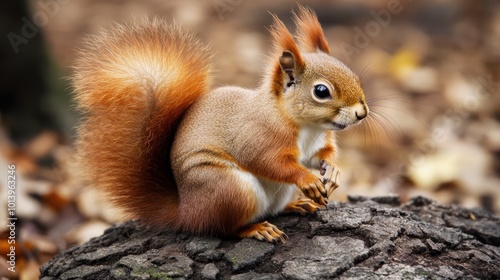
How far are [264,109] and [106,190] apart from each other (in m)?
0.56

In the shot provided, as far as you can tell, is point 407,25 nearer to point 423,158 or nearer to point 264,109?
point 423,158

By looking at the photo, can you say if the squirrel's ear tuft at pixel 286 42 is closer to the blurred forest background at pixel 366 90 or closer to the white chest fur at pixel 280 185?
the white chest fur at pixel 280 185

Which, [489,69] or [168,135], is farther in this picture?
[489,69]

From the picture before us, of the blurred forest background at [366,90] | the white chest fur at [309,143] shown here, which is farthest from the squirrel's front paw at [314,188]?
the blurred forest background at [366,90]

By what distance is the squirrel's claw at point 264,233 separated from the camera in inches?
74.4

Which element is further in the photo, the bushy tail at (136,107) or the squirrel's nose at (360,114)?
the bushy tail at (136,107)

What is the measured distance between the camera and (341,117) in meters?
1.85

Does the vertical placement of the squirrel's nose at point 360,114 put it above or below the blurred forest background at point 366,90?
below

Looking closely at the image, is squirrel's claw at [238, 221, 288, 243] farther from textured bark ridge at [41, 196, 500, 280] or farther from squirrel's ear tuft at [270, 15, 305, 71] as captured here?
squirrel's ear tuft at [270, 15, 305, 71]

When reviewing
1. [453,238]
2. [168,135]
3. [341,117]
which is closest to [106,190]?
[168,135]

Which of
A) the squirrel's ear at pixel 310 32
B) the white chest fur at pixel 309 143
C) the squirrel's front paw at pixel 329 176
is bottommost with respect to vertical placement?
the squirrel's front paw at pixel 329 176

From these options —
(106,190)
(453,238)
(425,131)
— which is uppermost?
(425,131)

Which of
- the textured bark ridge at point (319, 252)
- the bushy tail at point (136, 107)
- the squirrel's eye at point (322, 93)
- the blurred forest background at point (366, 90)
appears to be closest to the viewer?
the textured bark ridge at point (319, 252)

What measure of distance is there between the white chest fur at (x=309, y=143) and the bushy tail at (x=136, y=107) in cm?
37
